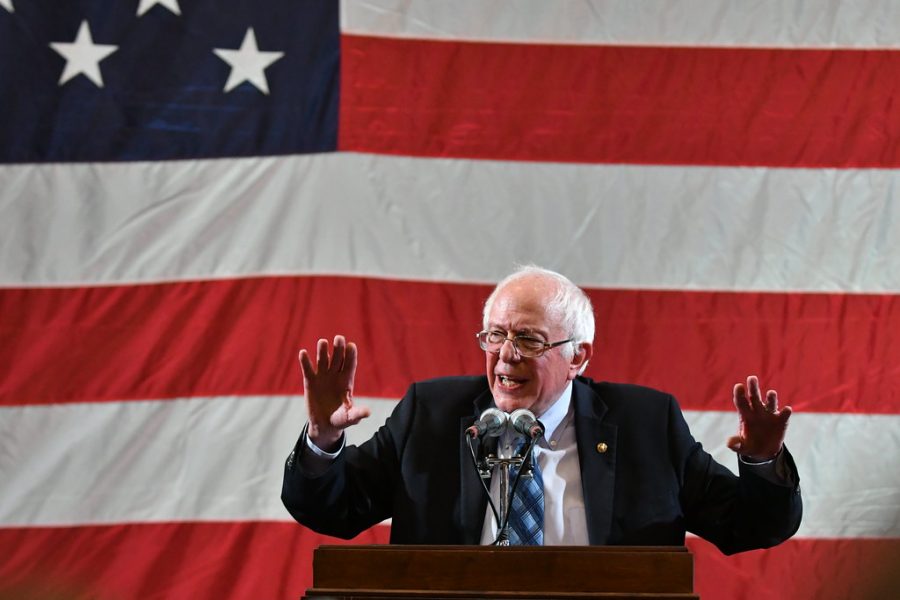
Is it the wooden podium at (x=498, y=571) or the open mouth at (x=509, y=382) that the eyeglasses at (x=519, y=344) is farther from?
the wooden podium at (x=498, y=571)

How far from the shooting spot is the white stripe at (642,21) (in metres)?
3.68

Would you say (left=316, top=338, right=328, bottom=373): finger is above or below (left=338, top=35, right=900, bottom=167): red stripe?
below

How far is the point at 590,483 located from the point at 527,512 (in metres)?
0.17

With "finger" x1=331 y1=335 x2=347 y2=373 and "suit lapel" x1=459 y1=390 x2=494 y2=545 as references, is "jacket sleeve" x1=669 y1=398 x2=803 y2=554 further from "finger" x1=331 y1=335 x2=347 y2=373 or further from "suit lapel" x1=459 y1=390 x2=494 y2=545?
"finger" x1=331 y1=335 x2=347 y2=373

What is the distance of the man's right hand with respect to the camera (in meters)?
2.46

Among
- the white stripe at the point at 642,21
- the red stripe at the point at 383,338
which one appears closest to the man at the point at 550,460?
the red stripe at the point at 383,338

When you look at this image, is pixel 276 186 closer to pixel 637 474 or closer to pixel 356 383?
pixel 356 383

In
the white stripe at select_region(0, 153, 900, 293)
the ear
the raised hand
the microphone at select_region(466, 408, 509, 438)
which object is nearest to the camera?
the microphone at select_region(466, 408, 509, 438)

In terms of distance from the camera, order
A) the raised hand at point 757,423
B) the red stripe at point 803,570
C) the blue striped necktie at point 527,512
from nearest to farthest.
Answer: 1. the raised hand at point 757,423
2. the blue striped necktie at point 527,512
3. the red stripe at point 803,570

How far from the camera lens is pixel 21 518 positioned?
3572mm

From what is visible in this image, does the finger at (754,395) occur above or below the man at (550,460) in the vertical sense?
above

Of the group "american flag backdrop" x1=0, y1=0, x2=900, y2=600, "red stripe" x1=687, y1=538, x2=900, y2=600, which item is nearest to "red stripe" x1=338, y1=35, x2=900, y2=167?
"american flag backdrop" x1=0, y1=0, x2=900, y2=600

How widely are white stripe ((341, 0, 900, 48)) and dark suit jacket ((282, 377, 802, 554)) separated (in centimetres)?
133

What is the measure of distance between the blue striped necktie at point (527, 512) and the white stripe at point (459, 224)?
107 cm
